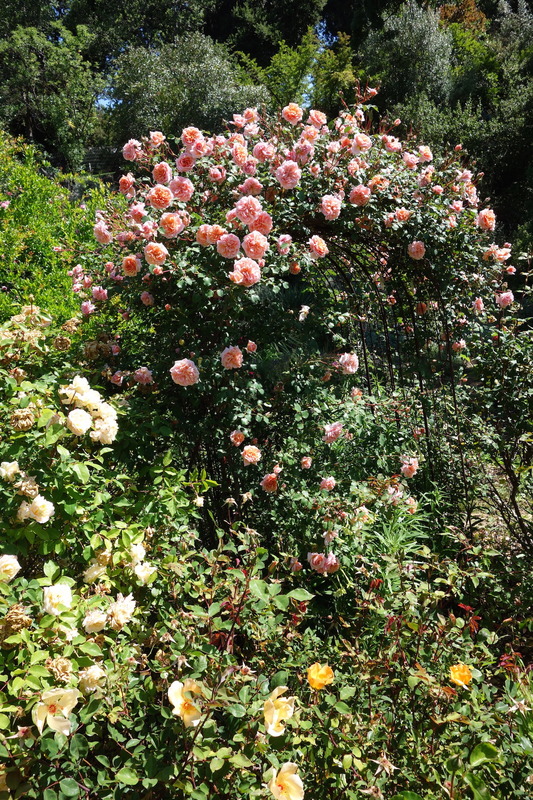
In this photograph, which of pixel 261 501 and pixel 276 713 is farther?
pixel 261 501

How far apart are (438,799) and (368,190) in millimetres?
2112

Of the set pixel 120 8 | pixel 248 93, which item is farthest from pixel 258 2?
pixel 248 93

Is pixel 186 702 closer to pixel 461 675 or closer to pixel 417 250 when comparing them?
pixel 461 675

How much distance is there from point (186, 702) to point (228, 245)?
57.9 inches

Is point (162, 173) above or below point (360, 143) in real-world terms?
below

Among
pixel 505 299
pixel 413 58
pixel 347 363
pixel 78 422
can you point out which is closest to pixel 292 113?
pixel 347 363

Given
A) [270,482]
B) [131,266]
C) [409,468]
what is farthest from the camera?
[409,468]

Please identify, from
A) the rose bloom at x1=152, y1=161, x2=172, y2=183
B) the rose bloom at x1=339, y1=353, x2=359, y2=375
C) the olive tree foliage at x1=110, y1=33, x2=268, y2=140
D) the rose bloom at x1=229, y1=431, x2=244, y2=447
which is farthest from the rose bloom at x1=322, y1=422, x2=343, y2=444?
the olive tree foliage at x1=110, y1=33, x2=268, y2=140

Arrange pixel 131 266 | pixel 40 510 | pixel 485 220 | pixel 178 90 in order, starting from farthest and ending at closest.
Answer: pixel 178 90 → pixel 485 220 → pixel 131 266 → pixel 40 510

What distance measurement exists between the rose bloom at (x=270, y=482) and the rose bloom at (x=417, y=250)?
3.95 ft

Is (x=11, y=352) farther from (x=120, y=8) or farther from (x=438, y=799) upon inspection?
(x=120, y=8)

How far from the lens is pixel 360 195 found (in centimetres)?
240

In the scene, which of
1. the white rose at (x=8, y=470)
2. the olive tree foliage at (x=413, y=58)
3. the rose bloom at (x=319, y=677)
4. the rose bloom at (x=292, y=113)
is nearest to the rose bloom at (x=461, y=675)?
the rose bloom at (x=319, y=677)

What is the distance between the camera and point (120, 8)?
1881 centimetres
